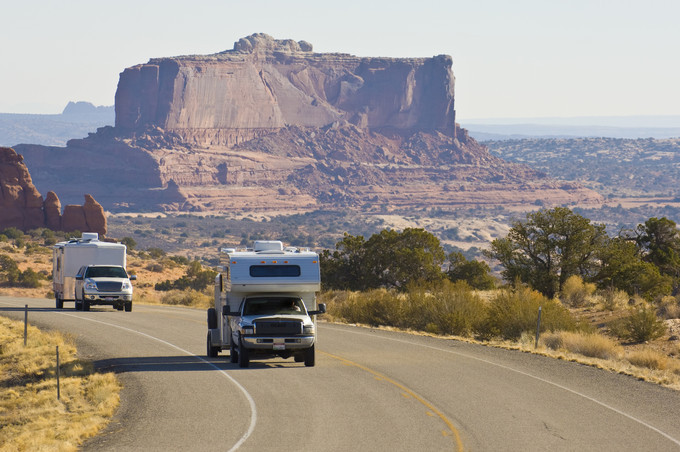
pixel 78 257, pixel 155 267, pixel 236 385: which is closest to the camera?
pixel 236 385

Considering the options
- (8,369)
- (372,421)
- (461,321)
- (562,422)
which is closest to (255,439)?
(372,421)

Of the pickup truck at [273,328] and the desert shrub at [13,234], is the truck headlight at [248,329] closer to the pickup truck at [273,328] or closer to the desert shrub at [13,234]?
the pickup truck at [273,328]

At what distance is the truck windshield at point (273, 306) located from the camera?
22.7 meters

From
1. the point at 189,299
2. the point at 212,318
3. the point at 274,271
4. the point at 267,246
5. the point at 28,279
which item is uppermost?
the point at 267,246

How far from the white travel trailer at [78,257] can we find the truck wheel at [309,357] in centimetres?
1825

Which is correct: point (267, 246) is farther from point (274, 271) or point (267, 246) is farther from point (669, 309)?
point (669, 309)

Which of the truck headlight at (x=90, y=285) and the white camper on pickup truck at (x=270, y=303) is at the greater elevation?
the white camper on pickup truck at (x=270, y=303)

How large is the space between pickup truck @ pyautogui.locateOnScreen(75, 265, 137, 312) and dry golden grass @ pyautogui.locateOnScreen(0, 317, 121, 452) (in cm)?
1019

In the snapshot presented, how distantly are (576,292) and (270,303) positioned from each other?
18292mm

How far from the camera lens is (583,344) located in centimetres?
2700

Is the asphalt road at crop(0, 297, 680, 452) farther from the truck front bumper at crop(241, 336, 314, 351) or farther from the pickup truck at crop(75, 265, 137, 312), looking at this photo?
the pickup truck at crop(75, 265, 137, 312)

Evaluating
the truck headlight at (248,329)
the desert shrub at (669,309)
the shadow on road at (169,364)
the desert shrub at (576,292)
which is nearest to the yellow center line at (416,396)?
the shadow on road at (169,364)

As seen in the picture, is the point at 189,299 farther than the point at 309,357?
Yes

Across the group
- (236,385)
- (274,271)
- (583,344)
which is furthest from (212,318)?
(583,344)
